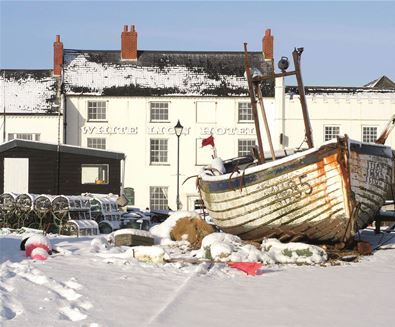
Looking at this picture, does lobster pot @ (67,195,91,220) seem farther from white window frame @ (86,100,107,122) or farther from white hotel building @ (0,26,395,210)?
white window frame @ (86,100,107,122)

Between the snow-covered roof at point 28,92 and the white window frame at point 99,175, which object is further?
the snow-covered roof at point 28,92

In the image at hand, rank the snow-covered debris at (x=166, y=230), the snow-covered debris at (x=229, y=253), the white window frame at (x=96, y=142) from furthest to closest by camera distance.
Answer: the white window frame at (x=96, y=142), the snow-covered debris at (x=166, y=230), the snow-covered debris at (x=229, y=253)

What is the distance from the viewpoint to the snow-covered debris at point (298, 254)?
1457 cm

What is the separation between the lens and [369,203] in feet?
56.8

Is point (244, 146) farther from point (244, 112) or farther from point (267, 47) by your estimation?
point (267, 47)

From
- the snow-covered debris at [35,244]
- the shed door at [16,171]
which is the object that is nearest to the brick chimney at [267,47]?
the shed door at [16,171]

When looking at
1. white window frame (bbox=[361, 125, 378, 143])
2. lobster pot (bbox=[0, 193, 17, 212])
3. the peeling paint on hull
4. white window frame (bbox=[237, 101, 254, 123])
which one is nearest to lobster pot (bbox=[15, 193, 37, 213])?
lobster pot (bbox=[0, 193, 17, 212])

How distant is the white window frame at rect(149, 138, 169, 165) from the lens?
4831 centimetres

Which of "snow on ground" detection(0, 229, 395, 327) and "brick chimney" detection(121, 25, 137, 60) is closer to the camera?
"snow on ground" detection(0, 229, 395, 327)

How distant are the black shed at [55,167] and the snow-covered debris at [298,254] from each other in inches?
815

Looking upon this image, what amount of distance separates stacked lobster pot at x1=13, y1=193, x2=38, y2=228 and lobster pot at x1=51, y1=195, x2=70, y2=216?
22.4 inches

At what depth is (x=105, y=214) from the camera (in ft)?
84.6

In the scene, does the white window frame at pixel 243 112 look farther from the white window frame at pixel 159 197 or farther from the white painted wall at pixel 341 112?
the white window frame at pixel 159 197

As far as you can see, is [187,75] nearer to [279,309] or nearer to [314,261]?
[314,261]
